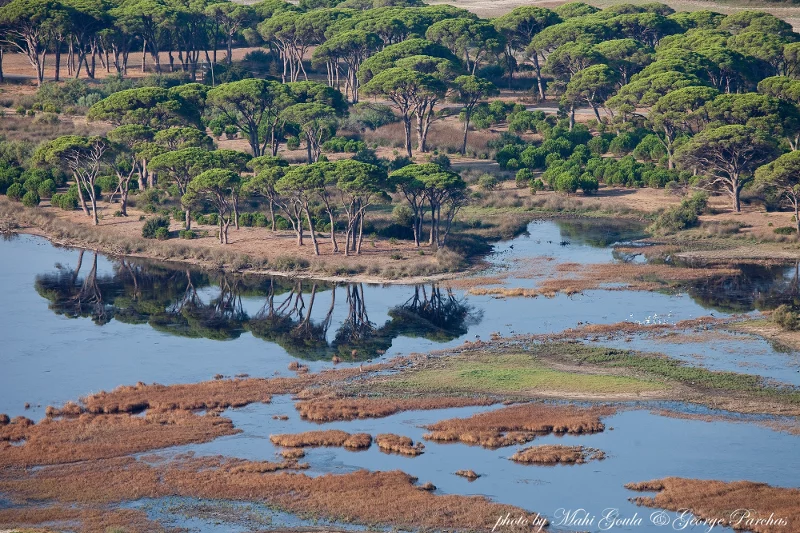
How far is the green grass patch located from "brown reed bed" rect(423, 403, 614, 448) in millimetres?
2972

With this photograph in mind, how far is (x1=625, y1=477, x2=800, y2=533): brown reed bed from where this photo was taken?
45.2 meters

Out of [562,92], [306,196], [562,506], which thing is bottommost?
[562,506]

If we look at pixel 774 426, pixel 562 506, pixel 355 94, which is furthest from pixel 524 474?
pixel 355 94

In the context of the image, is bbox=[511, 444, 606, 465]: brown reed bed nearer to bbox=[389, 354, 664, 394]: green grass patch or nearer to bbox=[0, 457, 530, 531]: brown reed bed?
bbox=[0, 457, 530, 531]: brown reed bed

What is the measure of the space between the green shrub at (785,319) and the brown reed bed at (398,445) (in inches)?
1051

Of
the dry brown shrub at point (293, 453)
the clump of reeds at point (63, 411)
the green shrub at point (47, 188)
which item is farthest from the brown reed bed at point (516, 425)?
the green shrub at point (47, 188)

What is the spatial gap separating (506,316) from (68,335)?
25.8 m

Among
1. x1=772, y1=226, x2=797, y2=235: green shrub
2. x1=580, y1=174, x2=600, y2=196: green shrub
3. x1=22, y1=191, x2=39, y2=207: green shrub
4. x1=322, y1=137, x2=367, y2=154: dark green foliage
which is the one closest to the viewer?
x1=772, y1=226, x2=797, y2=235: green shrub

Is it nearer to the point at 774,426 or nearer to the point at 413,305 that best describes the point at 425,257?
the point at 413,305

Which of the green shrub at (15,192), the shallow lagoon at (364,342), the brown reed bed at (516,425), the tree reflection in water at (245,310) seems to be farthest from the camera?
the green shrub at (15,192)

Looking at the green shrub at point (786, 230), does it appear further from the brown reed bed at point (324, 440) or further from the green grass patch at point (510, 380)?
the brown reed bed at point (324, 440)

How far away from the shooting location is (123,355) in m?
69.9

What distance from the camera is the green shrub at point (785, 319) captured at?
231 ft

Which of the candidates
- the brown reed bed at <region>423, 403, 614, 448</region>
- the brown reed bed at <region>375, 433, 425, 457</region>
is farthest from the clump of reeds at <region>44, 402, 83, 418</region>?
the brown reed bed at <region>423, 403, 614, 448</region>
